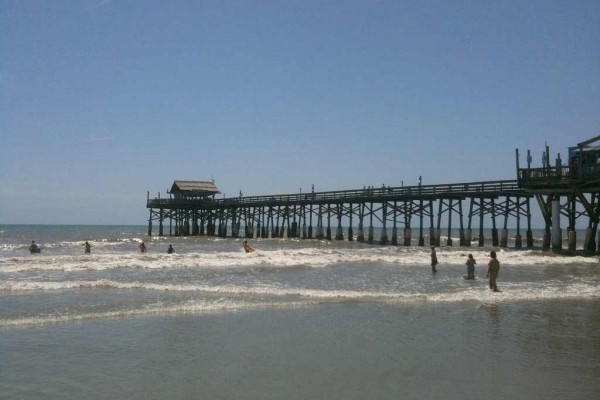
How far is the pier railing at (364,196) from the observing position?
3189 cm

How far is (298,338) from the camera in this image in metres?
8.88

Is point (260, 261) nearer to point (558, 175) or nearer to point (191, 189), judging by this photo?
point (558, 175)

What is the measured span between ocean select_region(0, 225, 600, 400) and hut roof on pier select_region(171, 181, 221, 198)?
4090cm

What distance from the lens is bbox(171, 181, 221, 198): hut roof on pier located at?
58188 mm

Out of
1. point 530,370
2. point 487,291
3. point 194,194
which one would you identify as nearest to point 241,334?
point 530,370

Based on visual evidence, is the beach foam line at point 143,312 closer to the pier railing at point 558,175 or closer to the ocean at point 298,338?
the ocean at point 298,338

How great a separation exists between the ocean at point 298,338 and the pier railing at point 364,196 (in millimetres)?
14861

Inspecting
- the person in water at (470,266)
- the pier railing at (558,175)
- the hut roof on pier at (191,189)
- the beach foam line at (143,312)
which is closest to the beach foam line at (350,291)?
the person in water at (470,266)

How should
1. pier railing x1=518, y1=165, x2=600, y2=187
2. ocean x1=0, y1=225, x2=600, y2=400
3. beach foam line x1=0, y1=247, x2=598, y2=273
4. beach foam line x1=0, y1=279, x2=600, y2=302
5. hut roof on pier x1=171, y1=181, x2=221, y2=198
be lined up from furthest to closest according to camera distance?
hut roof on pier x1=171, y1=181, x2=221, y2=198 < pier railing x1=518, y1=165, x2=600, y2=187 < beach foam line x1=0, y1=247, x2=598, y2=273 < beach foam line x1=0, y1=279, x2=600, y2=302 < ocean x1=0, y1=225, x2=600, y2=400

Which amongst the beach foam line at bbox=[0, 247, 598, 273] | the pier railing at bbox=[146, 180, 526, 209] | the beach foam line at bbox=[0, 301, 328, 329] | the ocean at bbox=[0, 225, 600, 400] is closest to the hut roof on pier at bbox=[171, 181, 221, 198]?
the pier railing at bbox=[146, 180, 526, 209]

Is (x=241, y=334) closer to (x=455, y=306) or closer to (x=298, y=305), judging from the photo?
(x=298, y=305)

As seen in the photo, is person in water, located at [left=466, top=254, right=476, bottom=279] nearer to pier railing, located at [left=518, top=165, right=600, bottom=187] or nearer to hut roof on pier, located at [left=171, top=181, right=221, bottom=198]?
pier railing, located at [left=518, top=165, right=600, bottom=187]

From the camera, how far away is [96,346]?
8.29 meters

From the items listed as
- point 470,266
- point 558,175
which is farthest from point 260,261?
point 558,175
